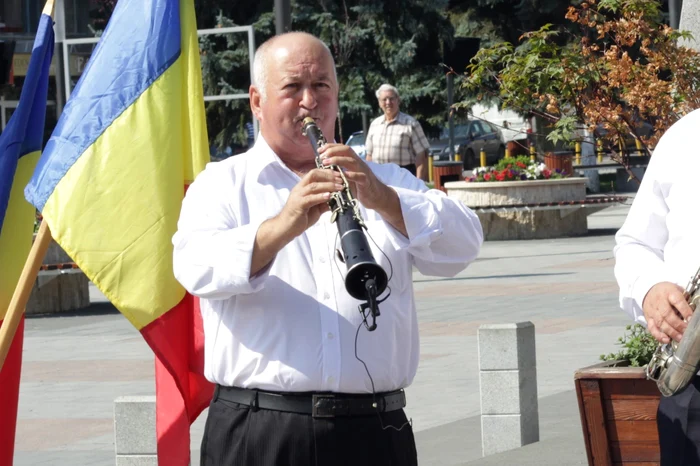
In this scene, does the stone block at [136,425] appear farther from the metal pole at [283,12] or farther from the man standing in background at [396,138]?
the man standing in background at [396,138]

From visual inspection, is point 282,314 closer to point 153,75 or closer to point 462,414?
point 153,75

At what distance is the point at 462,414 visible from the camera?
7883 mm

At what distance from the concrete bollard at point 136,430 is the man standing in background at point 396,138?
8.28m

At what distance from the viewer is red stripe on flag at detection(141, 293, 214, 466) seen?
4770 mm

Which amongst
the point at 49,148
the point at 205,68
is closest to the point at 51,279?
the point at 49,148

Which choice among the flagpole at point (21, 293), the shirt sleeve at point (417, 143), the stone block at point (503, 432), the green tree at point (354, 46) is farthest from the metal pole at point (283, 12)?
the green tree at point (354, 46)

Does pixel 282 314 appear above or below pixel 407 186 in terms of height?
below

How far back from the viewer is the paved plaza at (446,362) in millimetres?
7203

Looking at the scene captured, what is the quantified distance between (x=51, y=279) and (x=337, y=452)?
10.5m

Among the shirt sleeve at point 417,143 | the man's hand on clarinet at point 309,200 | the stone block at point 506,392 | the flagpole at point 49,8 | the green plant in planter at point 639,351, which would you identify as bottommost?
the shirt sleeve at point 417,143

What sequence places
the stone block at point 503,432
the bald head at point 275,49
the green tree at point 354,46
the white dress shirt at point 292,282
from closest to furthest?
the white dress shirt at point 292,282 < the bald head at point 275,49 < the stone block at point 503,432 < the green tree at point 354,46

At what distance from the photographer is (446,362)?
9.54 metres

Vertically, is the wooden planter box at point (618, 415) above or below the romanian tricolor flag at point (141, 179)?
below

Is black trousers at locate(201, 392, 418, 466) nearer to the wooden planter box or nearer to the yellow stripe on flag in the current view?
the wooden planter box
